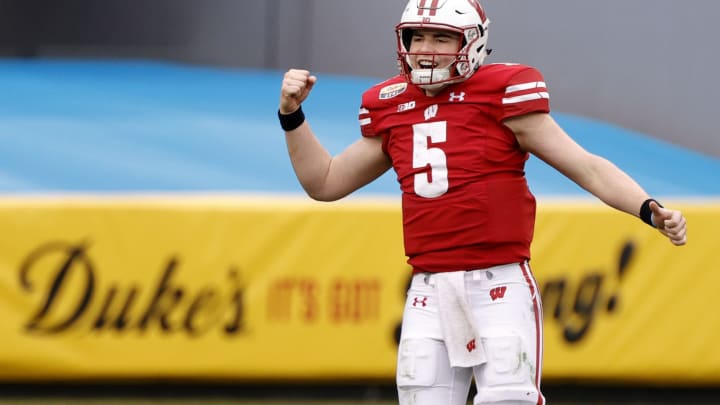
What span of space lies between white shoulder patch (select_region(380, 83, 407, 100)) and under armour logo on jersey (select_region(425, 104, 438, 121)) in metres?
0.12

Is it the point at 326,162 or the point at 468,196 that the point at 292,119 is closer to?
the point at 326,162

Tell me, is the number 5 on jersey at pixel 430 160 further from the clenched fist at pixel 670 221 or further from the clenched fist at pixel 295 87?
the clenched fist at pixel 670 221

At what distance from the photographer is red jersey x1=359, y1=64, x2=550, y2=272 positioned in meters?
3.71

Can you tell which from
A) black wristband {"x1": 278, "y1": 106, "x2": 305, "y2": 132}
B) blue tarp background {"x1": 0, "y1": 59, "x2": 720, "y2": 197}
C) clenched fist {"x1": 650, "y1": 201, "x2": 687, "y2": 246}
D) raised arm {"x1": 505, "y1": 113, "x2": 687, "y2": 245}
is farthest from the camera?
blue tarp background {"x1": 0, "y1": 59, "x2": 720, "y2": 197}

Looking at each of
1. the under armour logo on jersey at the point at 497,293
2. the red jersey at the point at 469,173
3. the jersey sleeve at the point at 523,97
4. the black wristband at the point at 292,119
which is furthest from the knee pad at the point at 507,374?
the black wristband at the point at 292,119

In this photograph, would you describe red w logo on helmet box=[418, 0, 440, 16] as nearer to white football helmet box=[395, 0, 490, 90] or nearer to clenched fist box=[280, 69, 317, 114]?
white football helmet box=[395, 0, 490, 90]

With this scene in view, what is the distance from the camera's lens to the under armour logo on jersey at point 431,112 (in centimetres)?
378

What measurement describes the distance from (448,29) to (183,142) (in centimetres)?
409

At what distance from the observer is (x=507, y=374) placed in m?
3.60

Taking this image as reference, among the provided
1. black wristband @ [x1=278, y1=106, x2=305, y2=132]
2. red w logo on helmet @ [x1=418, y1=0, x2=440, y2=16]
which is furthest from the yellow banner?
red w logo on helmet @ [x1=418, y1=0, x2=440, y2=16]

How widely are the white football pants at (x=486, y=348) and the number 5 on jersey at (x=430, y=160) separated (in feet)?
0.87

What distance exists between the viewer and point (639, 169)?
25.0 ft

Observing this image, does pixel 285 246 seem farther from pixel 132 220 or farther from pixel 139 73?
pixel 139 73

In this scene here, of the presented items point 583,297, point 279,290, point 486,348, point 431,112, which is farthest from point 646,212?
point 279,290
